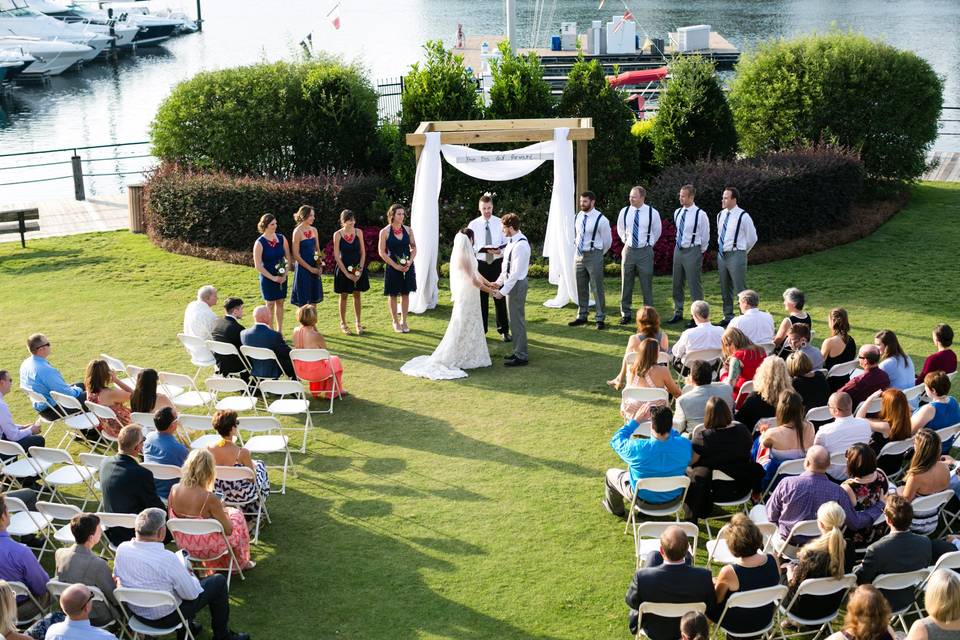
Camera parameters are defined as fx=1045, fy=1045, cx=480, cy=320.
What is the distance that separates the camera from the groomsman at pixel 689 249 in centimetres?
1377

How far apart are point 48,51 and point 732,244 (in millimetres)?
55904

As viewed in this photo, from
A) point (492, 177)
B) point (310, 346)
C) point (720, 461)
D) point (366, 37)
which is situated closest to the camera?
point (720, 461)

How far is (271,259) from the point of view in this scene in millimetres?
13570

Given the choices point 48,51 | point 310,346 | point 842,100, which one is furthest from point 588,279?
point 48,51

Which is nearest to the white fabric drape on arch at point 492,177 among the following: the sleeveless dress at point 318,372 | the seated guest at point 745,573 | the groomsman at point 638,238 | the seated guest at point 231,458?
the groomsman at point 638,238

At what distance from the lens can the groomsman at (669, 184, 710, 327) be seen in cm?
1377

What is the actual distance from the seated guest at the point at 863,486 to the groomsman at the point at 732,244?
19.2 feet

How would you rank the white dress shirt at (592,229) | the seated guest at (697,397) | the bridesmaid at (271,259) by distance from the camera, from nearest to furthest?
the seated guest at (697,397), the bridesmaid at (271,259), the white dress shirt at (592,229)

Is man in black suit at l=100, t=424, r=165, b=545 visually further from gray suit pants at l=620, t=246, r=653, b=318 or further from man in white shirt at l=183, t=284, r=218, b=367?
gray suit pants at l=620, t=246, r=653, b=318

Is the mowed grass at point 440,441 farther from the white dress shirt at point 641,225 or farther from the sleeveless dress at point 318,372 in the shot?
the white dress shirt at point 641,225

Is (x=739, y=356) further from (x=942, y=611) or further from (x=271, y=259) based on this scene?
(x=271, y=259)

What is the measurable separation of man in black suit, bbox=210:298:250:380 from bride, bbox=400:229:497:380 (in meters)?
2.07

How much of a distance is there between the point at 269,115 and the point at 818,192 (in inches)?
385

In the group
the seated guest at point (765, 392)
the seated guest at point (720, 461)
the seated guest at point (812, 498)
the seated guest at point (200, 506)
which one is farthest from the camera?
the seated guest at point (765, 392)
